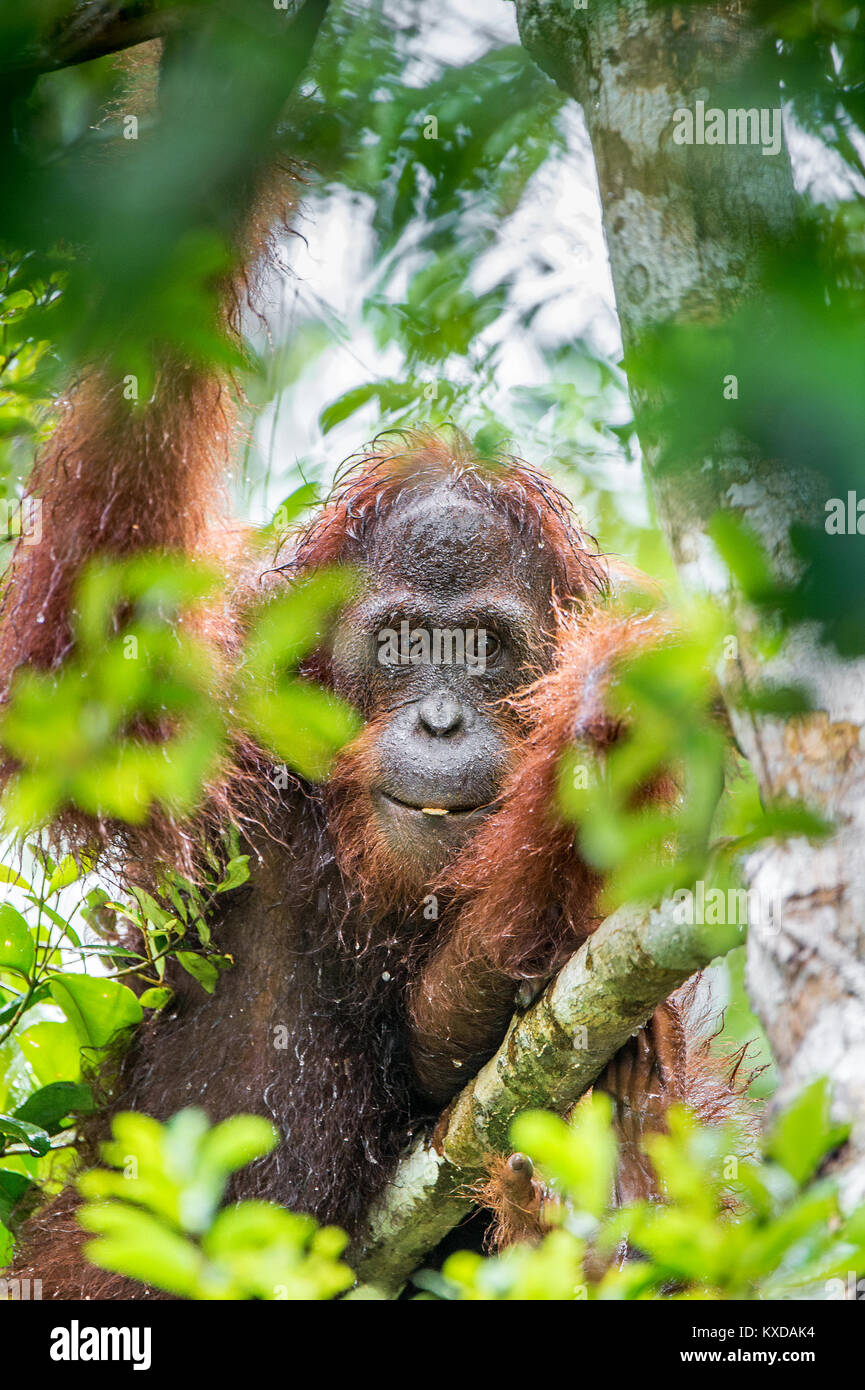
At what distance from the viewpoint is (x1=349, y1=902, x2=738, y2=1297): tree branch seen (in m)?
1.84

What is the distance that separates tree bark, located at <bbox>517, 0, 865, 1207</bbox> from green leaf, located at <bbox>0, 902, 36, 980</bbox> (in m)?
1.65

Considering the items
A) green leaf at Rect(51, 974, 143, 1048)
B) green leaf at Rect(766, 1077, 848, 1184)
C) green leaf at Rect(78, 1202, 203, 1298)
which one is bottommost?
green leaf at Rect(78, 1202, 203, 1298)

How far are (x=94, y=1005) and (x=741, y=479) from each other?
2143 millimetres

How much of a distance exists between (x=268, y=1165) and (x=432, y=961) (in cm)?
69

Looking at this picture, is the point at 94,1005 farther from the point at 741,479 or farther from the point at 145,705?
the point at 741,479

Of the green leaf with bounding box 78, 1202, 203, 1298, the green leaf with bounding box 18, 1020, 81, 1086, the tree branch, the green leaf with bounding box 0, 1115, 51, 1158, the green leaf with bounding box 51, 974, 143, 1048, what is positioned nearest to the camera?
the green leaf with bounding box 78, 1202, 203, 1298

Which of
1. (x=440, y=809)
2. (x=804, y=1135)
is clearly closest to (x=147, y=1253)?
(x=804, y=1135)

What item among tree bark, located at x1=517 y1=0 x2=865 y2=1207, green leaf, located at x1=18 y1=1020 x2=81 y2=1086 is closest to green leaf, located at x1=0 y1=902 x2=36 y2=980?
green leaf, located at x1=18 y1=1020 x2=81 y2=1086

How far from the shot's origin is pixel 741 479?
3.92ft

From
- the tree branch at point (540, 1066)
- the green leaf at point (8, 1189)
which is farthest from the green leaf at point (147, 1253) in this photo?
the green leaf at point (8, 1189)

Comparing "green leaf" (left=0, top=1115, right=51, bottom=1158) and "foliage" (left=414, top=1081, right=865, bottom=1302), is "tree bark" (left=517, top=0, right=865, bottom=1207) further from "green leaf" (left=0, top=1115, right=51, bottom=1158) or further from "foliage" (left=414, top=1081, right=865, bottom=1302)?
"green leaf" (left=0, top=1115, right=51, bottom=1158)

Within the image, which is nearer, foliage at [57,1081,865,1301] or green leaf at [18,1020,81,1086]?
foliage at [57,1081,865,1301]
